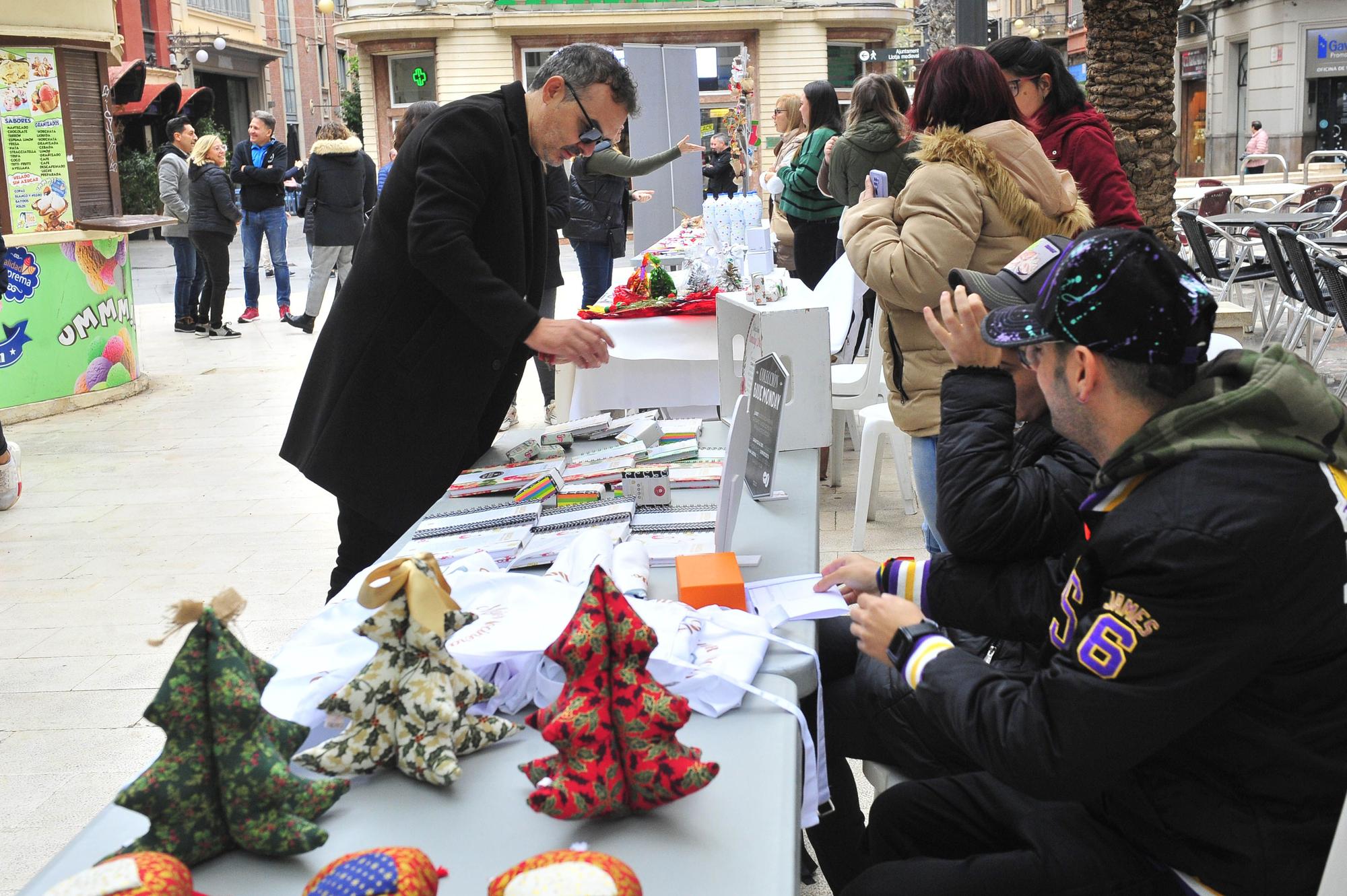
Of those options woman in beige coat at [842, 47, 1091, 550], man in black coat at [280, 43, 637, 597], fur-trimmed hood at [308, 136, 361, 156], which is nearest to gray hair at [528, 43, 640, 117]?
man in black coat at [280, 43, 637, 597]

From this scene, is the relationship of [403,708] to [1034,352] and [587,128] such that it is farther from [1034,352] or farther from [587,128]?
[587,128]

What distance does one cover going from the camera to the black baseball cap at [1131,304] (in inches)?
59.3

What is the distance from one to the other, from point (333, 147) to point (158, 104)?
15.4m

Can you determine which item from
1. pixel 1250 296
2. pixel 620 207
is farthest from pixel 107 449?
pixel 1250 296

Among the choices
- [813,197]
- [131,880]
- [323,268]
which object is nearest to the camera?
[131,880]

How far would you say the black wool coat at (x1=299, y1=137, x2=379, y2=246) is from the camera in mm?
10242

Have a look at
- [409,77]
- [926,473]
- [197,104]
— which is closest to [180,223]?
[926,473]

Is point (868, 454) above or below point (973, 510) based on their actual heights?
below

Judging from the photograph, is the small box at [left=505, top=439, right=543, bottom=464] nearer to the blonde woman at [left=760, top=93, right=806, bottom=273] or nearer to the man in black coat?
the man in black coat

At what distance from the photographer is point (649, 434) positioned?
10.3 ft

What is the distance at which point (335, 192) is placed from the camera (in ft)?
33.6

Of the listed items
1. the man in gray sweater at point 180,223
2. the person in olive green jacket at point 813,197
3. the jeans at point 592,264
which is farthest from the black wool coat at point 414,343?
the man in gray sweater at point 180,223

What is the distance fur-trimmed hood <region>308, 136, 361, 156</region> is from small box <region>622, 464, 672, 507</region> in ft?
28.0

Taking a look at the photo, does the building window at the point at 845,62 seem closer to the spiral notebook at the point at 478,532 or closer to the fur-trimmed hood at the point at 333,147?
the fur-trimmed hood at the point at 333,147
